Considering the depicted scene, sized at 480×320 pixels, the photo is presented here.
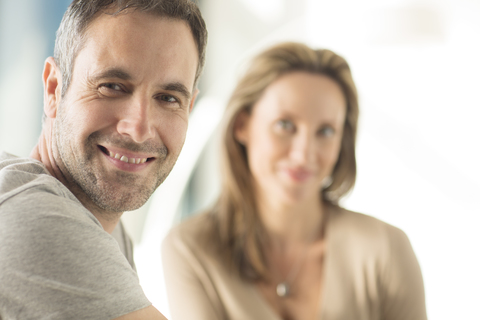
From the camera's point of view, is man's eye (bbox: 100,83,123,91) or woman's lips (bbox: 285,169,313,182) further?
woman's lips (bbox: 285,169,313,182)

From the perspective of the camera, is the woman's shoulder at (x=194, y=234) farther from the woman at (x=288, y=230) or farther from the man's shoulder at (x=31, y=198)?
the man's shoulder at (x=31, y=198)

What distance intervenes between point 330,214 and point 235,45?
1.88 meters

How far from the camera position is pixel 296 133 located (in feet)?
4.35

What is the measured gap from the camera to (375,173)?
288cm

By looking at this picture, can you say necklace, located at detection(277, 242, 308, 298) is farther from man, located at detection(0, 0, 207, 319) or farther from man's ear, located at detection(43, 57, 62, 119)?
man's ear, located at detection(43, 57, 62, 119)

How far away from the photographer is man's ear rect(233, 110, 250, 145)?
1.43 meters

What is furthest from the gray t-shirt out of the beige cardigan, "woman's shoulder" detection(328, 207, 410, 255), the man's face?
"woman's shoulder" detection(328, 207, 410, 255)

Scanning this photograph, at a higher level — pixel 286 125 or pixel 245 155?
pixel 286 125

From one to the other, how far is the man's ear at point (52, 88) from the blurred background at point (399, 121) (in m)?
1.74

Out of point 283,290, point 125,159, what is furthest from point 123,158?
point 283,290

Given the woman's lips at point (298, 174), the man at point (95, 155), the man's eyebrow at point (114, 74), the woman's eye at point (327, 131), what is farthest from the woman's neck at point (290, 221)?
the man's eyebrow at point (114, 74)

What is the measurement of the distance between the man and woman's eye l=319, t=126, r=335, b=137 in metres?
0.68

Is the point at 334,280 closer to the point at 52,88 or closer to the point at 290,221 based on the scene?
the point at 290,221

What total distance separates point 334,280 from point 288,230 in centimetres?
21
